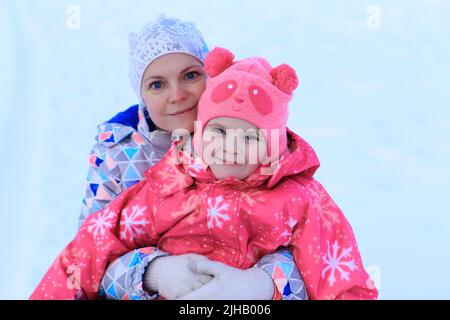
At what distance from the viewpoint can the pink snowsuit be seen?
1.43m

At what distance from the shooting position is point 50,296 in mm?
1461

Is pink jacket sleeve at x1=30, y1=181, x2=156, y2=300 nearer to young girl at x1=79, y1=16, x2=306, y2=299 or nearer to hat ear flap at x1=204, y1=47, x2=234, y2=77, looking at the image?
young girl at x1=79, y1=16, x2=306, y2=299

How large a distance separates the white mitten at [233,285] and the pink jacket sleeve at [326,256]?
0.33 feet

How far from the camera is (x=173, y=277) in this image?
55.2 inches

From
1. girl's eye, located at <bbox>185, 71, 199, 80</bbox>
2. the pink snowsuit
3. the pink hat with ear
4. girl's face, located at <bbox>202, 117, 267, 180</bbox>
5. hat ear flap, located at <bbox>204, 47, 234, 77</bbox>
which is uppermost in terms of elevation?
hat ear flap, located at <bbox>204, 47, 234, 77</bbox>

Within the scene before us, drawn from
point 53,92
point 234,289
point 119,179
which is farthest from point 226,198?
point 53,92

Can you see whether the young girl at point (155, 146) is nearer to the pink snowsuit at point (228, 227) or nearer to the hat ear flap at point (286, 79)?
the pink snowsuit at point (228, 227)

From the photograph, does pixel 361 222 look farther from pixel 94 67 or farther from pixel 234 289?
pixel 94 67

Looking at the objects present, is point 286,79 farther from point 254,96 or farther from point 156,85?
point 156,85

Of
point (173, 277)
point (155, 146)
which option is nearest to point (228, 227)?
point (173, 277)

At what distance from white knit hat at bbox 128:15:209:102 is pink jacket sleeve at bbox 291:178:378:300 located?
48cm

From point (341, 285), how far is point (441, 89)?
2.31 metres

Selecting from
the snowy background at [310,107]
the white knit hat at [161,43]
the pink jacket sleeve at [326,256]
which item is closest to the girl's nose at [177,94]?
the white knit hat at [161,43]

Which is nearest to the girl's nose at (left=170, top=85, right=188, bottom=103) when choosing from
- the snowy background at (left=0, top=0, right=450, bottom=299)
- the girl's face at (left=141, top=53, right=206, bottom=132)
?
the girl's face at (left=141, top=53, right=206, bottom=132)
